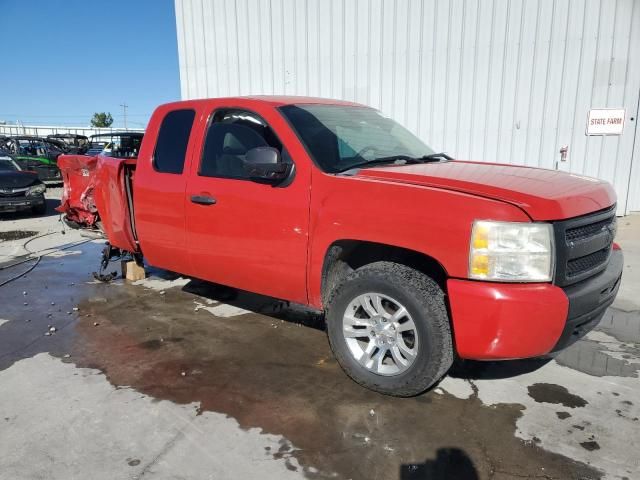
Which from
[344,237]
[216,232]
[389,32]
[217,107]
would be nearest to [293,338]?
[216,232]

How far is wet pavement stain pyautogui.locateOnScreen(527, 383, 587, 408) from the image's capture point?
3.11 meters

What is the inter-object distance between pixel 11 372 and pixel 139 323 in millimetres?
1156

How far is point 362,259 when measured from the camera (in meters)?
3.37

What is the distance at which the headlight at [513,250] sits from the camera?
2547 millimetres

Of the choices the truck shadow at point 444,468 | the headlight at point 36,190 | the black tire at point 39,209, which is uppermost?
the headlight at point 36,190

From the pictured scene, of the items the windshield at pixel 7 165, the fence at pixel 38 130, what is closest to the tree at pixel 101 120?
the fence at pixel 38 130

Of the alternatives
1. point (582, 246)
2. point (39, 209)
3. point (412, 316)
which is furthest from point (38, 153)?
point (582, 246)

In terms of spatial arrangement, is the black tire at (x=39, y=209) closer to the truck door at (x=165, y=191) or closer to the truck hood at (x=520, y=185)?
the truck door at (x=165, y=191)

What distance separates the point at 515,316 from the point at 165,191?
303 centimetres

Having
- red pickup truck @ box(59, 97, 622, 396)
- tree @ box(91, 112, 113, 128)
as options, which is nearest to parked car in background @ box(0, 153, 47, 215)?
red pickup truck @ box(59, 97, 622, 396)

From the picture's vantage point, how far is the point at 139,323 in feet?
15.1

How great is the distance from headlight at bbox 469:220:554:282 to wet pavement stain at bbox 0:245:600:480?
95 centimetres

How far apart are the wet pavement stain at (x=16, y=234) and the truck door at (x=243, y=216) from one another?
6837mm

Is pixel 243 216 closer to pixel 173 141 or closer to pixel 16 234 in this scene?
Result: pixel 173 141
